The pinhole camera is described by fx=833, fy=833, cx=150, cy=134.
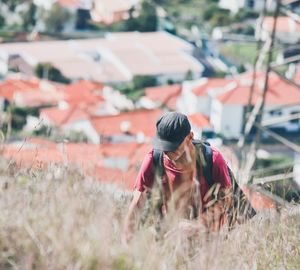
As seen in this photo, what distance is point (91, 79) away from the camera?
2858 cm

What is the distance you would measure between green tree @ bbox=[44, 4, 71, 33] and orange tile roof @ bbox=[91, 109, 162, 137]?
15.1 meters

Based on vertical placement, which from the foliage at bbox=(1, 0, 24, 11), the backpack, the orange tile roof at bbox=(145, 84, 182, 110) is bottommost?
the foliage at bbox=(1, 0, 24, 11)

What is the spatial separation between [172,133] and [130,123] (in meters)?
18.2

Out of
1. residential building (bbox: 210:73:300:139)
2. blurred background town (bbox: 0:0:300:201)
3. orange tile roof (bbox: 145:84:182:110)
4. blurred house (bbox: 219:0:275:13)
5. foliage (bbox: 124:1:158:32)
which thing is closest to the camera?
blurred background town (bbox: 0:0:300:201)

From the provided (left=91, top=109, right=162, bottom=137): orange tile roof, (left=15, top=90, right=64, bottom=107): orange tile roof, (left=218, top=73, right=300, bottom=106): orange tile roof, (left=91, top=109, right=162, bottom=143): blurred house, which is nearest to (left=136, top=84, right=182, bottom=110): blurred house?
(left=218, top=73, right=300, bottom=106): orange tile roof

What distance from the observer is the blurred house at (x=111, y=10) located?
1445 inches

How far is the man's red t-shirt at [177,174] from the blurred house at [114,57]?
26.7m

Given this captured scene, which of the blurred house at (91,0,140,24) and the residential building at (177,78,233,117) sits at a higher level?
the residential building at (177,78,233,117)

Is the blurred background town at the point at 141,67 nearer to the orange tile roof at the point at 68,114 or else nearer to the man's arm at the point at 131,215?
the orange tile roof at the point at 68,114

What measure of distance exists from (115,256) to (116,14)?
36846 millimetres

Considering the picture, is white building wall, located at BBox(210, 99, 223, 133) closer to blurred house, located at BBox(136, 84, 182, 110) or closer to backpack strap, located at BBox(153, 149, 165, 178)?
blurred house, located at BBox(136, 84, 182, 110)

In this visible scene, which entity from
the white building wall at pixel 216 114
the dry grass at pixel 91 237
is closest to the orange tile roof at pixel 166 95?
the white building wall at pixel 216 114

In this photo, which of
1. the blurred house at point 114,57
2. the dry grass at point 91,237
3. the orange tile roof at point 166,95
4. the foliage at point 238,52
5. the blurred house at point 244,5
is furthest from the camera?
the blurred house at point 244,5

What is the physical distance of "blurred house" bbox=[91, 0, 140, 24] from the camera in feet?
120
